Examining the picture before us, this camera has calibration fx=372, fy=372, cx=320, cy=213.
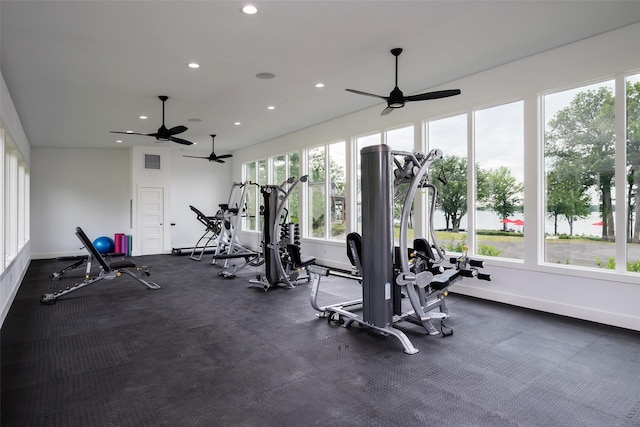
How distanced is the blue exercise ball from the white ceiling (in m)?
4.04

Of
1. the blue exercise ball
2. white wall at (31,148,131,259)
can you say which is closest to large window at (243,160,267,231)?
white wall at (31,148,131,259)

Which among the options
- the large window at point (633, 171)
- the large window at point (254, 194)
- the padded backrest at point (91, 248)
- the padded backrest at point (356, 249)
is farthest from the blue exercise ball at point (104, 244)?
the large window at point (633, 171)

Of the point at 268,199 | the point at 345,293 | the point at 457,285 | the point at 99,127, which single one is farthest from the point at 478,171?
the point at 99,127

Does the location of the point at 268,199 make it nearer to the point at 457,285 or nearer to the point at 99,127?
the point at 457,285

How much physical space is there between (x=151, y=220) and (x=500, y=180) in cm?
846

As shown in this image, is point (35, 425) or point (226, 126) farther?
point (226, 126)

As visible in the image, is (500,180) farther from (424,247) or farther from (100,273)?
(100,273)

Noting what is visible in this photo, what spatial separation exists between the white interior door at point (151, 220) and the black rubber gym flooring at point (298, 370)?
529 centimetres

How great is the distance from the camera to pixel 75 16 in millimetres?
3201

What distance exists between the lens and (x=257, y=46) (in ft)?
12.7

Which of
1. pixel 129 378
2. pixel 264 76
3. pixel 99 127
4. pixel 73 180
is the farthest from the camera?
pixel 73 180

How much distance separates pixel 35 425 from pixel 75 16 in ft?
10.3

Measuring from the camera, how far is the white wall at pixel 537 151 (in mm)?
3693

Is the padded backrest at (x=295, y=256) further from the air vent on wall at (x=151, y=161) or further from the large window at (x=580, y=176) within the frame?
the air vent on wall at (x=151, y=161)
